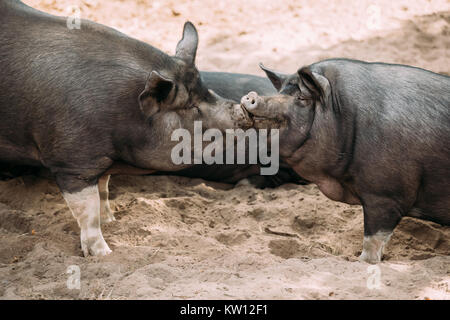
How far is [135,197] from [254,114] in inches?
73.6

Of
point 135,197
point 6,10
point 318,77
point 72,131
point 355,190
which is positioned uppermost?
point 6,10

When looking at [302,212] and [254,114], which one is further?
[302,212]

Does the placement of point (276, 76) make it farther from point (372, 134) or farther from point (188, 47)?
point (372, 134)

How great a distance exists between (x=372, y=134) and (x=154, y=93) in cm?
159

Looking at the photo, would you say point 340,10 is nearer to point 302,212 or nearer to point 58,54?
point 302,212

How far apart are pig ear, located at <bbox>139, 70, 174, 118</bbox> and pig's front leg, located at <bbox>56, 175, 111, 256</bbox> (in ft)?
2.29

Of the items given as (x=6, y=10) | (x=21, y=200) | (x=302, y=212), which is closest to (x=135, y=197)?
(x=21, y=200)

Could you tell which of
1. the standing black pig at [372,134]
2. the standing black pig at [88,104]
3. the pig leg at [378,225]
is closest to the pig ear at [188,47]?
the standing black pig at [88,104]

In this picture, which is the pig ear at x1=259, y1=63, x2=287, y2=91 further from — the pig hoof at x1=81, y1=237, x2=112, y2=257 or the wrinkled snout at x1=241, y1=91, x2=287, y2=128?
the pig hoof at x1=81, y1=237, x2=112, y2=257

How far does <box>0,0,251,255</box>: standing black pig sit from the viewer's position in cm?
442

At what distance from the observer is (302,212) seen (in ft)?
17.9

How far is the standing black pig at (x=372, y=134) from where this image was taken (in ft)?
14.2
